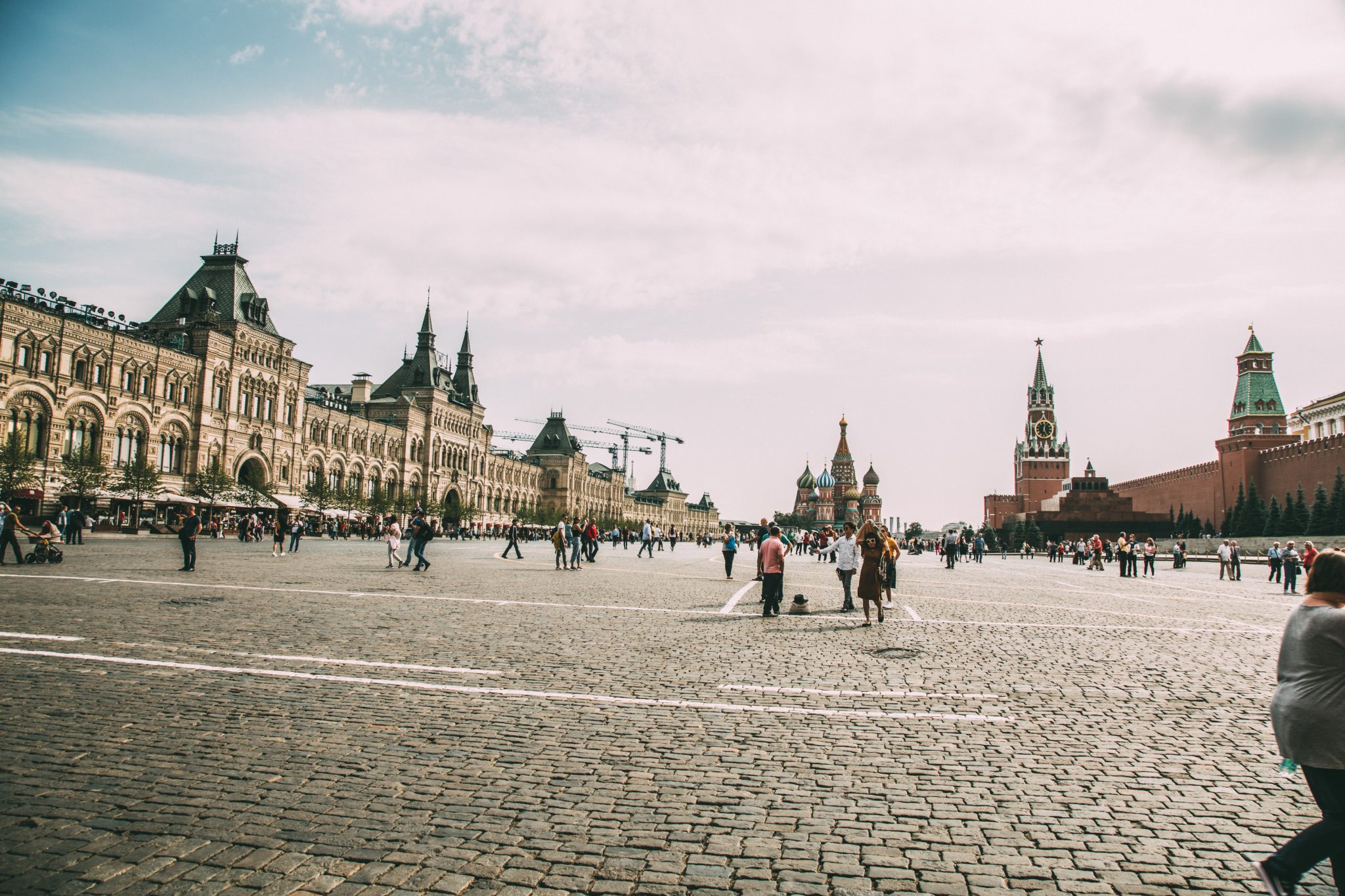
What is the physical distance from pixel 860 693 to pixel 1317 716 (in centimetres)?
428

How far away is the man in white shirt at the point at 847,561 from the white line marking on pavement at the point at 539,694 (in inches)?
338

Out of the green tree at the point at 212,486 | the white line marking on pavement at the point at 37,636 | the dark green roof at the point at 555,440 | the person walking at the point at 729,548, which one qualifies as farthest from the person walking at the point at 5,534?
the dark green roof at the point at 555,440

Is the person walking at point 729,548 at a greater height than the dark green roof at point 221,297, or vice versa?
the dark green roof at point 221,297

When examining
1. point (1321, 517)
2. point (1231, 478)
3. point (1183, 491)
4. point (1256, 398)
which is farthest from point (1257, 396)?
point (1321, 517)

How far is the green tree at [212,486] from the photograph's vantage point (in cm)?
4569

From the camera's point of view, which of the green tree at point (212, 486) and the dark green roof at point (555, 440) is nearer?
the green tree at point (212, 486)

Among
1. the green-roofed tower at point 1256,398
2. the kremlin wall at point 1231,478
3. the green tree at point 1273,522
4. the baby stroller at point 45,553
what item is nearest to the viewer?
the baby stroller at point 45,553

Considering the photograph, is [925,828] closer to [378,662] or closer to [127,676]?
[378,662]

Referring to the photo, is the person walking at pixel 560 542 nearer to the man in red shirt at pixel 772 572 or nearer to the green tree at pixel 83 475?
the man in red shirt at pixel 772 572

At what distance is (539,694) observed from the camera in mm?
7125

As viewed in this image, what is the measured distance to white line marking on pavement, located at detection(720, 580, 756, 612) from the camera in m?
14.9

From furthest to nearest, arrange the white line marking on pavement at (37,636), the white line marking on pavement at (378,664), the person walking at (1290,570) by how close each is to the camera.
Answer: the person walking at (1290,570) → the white line marking on pavement at (37,636) → the white line marking on pavement at (378,664)

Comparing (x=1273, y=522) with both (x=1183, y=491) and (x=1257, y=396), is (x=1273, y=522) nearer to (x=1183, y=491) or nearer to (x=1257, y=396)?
(x=1183, y=491)

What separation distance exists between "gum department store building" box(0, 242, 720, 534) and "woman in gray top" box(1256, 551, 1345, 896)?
4697 cm
